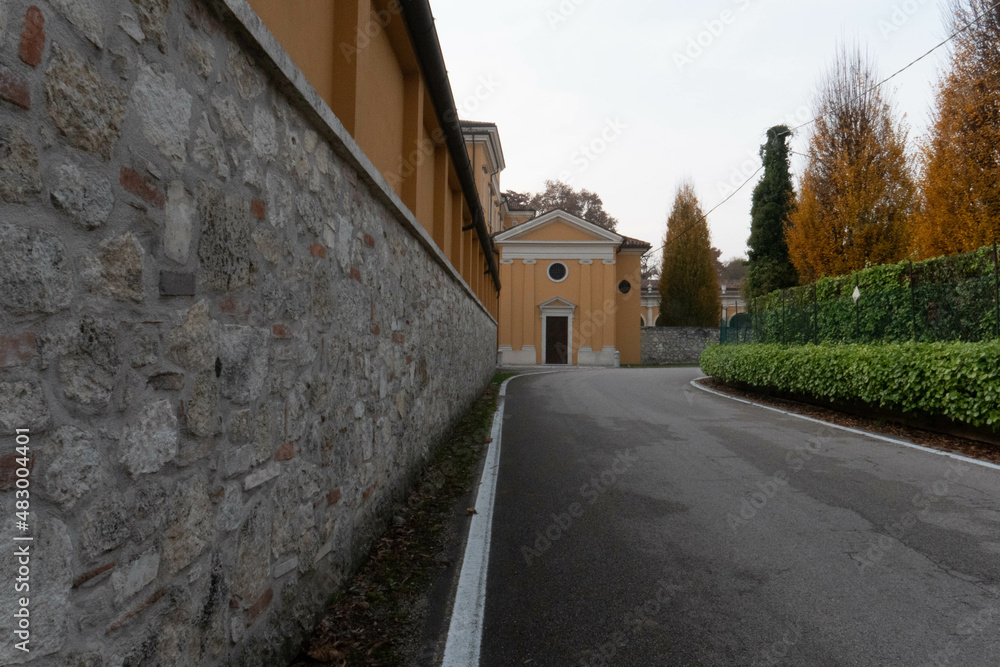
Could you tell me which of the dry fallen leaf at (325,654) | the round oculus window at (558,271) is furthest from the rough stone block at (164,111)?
the round oculus window at (558,271)

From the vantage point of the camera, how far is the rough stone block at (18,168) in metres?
1.28

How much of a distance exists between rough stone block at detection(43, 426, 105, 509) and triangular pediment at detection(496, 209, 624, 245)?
36129 mm

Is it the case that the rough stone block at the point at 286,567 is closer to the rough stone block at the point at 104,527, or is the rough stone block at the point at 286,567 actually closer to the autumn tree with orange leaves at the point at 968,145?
the rough stone block at the point at 104,527

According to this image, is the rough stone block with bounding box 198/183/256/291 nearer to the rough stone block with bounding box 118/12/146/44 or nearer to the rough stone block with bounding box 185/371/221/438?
the rough stone block with bounding box 185/371/221/438

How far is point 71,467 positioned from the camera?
145cm

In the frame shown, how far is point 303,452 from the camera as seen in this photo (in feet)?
9.52

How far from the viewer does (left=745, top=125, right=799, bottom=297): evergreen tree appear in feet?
98.6

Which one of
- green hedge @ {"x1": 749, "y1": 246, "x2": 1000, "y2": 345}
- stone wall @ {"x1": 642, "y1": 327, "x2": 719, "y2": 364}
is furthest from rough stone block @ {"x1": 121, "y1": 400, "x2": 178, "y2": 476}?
stone wall @ {"x1": 642, "y1": 327, "x2": 719, "y2": 364}

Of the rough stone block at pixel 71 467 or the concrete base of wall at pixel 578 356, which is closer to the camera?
the rough stone block at pixel 71 467

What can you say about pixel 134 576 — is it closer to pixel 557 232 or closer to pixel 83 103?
pixel 83 103

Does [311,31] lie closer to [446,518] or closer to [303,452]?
[303,452]

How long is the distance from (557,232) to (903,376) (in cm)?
2928

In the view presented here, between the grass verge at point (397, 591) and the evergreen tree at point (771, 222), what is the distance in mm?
28193

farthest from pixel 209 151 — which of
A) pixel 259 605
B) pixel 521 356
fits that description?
pixel 521 356
